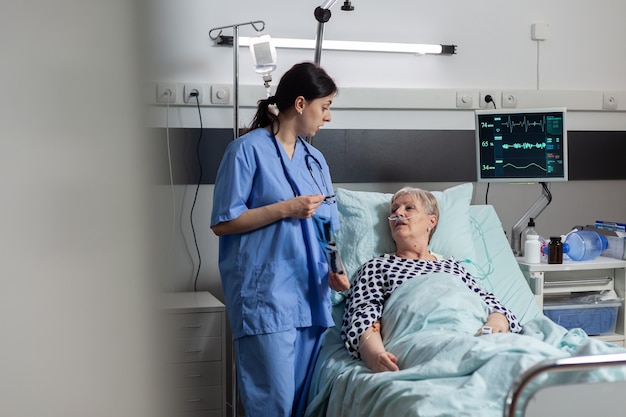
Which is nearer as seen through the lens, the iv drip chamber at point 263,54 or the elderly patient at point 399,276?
the elderly patient at point 399,276

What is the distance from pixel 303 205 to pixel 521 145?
134 cm

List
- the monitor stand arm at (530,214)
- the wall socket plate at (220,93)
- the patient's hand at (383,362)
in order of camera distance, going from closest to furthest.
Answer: the patient's hand at (383,362)
the wall socket plate at (220,93)
the monitor stand arm at (530,214)

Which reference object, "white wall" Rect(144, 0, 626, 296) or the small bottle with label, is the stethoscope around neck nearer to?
"white wall" Rect(144, 0, 626, 296)

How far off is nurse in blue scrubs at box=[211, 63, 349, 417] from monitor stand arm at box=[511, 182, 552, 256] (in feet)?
3.94

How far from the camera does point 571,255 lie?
10.4ft

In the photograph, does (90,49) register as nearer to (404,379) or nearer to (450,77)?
(404,379)

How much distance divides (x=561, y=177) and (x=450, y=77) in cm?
71

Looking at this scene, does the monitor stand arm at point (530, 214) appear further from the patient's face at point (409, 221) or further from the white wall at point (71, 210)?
the white wall at point (71, 210)

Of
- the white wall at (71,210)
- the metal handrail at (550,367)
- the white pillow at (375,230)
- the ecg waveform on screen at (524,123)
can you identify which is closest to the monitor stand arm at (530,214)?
the ecg waveform on screen at (524,123)

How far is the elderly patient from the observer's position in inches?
96.4

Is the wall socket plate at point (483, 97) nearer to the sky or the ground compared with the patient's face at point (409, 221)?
nearer to the sky

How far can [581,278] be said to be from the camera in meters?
3.09

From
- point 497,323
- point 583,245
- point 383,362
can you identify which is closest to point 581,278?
point 583,245

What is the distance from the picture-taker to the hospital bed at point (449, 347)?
178 centimetres
